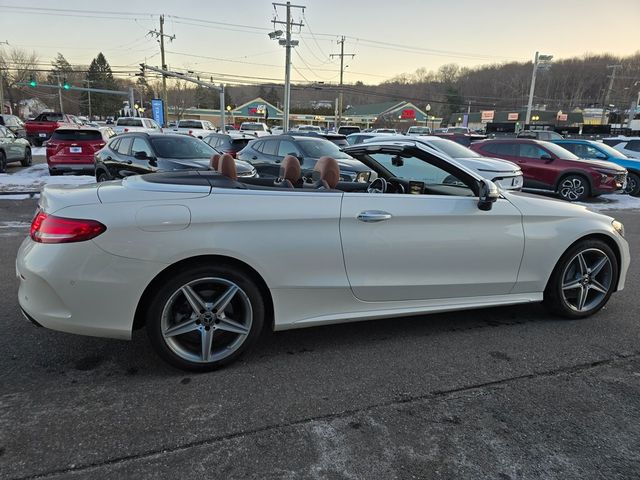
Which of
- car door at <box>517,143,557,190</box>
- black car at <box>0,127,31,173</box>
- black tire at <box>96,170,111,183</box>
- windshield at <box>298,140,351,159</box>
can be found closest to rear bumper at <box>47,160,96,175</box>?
black car at <box>0,127,31,173</box>

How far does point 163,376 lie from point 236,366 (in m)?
0.47

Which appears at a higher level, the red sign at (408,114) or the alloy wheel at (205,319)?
the red sign at (408,114)

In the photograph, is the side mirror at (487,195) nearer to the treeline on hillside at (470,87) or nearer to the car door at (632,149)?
the car door at (632,149)

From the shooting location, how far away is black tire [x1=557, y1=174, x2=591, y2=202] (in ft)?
40.1

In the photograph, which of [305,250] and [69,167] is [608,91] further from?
[305,250]

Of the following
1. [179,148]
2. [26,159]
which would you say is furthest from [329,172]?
[26,159]

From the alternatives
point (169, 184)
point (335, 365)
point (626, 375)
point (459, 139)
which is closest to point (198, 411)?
point (335, 365)

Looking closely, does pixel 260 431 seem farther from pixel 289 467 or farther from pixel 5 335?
pixel 5 335

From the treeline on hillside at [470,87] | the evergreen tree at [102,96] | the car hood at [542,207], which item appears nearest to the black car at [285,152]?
the car hood at [542,207]

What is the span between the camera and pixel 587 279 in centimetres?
407

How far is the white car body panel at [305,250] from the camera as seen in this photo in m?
2.74

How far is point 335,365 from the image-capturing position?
10.5ft

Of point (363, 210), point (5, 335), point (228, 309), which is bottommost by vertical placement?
point (5, 335)

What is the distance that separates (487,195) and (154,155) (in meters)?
7.59
